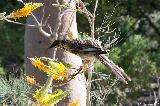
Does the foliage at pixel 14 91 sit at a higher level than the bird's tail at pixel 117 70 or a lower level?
lower

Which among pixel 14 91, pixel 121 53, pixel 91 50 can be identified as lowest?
pixel 14 91

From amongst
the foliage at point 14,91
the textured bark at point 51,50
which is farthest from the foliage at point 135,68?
the foliage at point 14,91

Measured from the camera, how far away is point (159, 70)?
210 inches

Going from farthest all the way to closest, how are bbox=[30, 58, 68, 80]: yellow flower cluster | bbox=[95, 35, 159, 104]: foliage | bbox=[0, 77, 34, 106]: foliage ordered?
bbox=[95, 35, 159, 104]: foliage
bbox=[0, 77, 34, 106]: foliage
bbox=[30, 58, 68, 80]: yellow flower cluster

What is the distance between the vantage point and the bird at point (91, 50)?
2514 mm

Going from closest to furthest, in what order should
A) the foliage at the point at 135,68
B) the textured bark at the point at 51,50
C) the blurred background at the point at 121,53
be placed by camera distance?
the textured bark at the point at 51,50, the blurred background at the point at 121,53, the foliage at the point at 135,68

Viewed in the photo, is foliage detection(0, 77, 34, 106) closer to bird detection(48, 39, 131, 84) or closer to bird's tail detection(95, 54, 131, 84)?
bird detection(48, 39, 131, 84)

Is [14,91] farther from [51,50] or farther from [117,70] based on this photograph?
[117,70]

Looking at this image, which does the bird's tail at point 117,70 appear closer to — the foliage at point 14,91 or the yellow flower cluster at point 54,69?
the yellow flower cluster at point 54,69

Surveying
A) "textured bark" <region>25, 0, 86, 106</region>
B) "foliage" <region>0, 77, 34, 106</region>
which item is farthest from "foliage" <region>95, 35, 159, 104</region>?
"foliage" <region>0, 77, 34, 106</region>

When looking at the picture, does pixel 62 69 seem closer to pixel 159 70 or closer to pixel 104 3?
pixel 104 3

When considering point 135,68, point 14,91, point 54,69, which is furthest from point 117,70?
point 135,68

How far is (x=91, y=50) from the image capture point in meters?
2.56

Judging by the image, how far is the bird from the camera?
8.25ft
